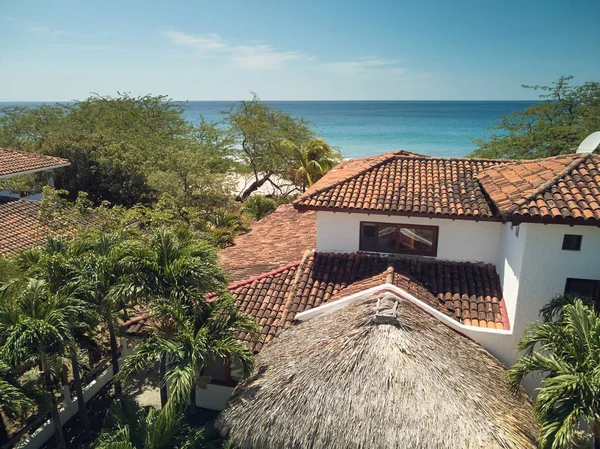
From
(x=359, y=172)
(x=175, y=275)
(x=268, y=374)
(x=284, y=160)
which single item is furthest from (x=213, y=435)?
(x=284, y=160)

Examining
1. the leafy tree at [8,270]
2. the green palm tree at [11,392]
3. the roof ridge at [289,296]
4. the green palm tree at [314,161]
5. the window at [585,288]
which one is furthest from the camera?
the green palm tree at [314,161]

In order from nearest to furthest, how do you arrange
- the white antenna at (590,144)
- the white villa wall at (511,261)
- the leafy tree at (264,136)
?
the white villa wall at (511,261)
the white antenna at (590,144)
the leafy tree at (264,136)

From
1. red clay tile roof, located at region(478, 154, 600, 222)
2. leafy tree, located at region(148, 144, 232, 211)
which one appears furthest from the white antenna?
leafy tree, located at region(148, 144, 232, 211)

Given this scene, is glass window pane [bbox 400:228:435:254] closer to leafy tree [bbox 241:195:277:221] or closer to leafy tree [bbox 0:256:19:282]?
leafy tree [bbox 0:256:19:282]

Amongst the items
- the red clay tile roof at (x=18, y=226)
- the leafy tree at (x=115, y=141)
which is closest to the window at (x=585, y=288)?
the red clay tile roof at (x=18, y=226)

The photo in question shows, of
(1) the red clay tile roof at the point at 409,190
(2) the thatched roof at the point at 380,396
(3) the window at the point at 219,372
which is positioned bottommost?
(3) the window at the point at 219,372

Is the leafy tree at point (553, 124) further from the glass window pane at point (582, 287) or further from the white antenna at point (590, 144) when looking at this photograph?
the glass window pane at point (582, 287)
